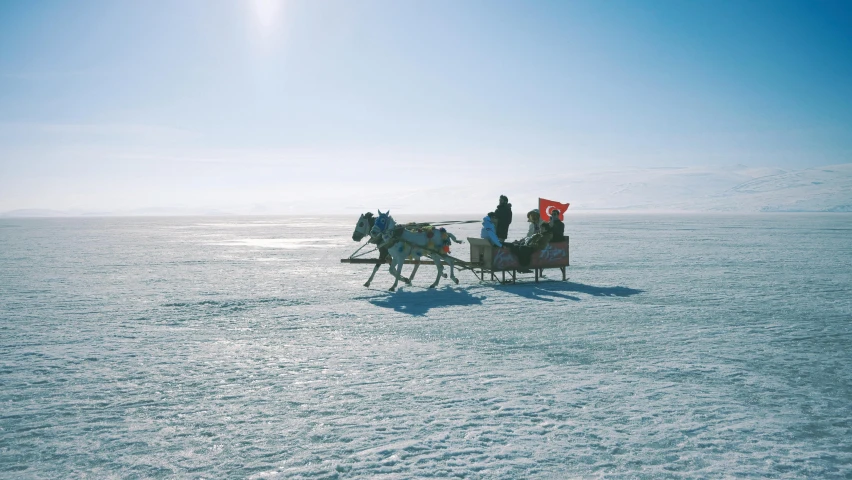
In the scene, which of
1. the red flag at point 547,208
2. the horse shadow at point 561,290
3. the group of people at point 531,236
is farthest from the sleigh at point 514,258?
the red flag at point 547,208

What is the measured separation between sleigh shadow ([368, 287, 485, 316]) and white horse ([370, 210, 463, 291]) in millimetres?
574

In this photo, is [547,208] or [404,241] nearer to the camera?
[404,241]

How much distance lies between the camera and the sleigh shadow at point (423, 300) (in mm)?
10016

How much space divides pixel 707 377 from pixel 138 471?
5.22 metres

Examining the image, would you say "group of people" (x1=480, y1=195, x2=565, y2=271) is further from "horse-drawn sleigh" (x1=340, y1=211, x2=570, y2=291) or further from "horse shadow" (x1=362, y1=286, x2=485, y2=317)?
"horse shadow" (x1=362, y1=286, x2=485, y2=317)

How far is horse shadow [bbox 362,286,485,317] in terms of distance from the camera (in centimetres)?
1002

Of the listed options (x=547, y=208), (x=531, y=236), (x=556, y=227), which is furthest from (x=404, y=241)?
(x=547, y=208)

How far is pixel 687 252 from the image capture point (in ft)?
69.8

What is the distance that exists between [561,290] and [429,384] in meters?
7.19

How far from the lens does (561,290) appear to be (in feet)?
39.7

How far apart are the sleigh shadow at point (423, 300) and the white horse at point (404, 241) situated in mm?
574

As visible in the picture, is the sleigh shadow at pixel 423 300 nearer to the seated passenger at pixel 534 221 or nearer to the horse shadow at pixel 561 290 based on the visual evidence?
the horse shadow at pixel 561 290

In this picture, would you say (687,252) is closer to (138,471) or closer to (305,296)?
(305,296)

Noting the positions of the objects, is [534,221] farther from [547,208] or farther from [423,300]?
[423,300]
